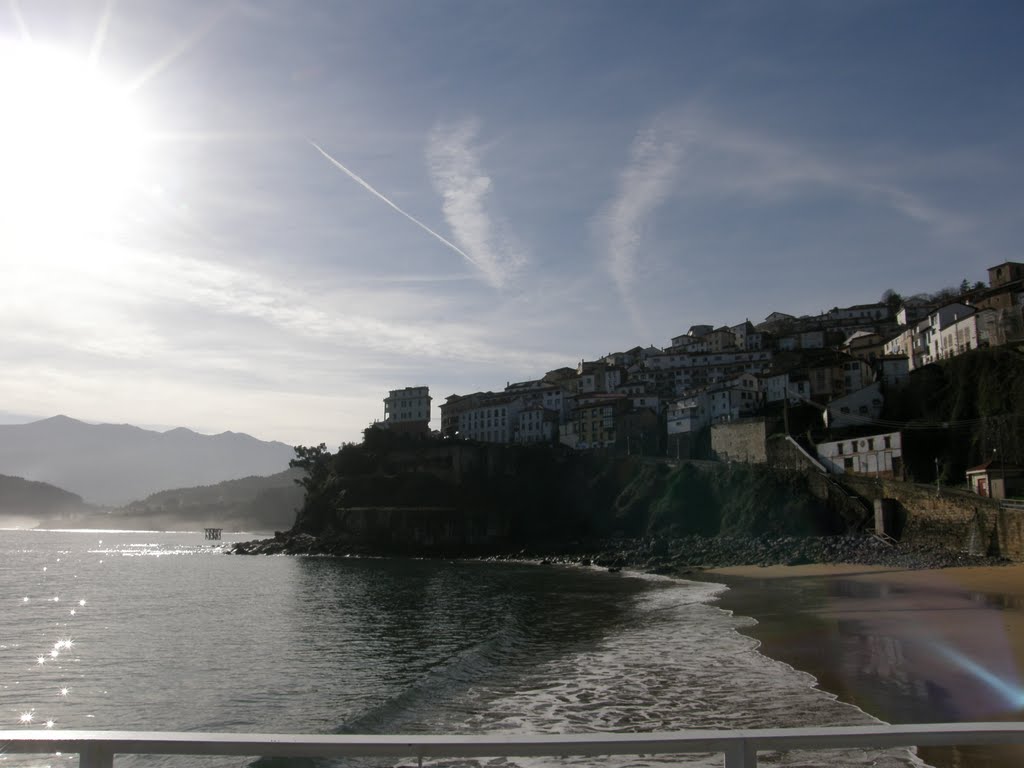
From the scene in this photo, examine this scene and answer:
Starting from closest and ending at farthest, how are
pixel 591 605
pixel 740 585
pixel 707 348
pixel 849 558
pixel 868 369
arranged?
pixel 591 605 → pixel 740 585 → pixel 849 558 → pixel 868 369 → pixel 707 348

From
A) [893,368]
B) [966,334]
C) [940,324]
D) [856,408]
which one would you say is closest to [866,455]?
[856,408]

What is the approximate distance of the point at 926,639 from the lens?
91.4 feet

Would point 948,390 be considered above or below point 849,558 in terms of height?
above

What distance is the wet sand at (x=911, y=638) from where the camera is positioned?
62.1ft

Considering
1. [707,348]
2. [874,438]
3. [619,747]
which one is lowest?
[619,747]

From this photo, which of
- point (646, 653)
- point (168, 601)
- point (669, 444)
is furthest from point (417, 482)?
point (646, 653)

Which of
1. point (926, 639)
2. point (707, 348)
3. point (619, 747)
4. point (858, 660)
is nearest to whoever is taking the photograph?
point (619, 747)

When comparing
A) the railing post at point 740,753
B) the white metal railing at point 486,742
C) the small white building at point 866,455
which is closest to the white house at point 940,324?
the small white building at point 866,455

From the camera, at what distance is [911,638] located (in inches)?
1113

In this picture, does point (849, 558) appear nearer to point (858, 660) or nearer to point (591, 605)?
point (591, 605)

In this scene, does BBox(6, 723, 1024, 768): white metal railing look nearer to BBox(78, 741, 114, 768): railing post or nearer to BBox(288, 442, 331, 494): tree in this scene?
BBox(78, 741, 114, 768): railing post

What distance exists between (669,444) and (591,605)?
66.2m

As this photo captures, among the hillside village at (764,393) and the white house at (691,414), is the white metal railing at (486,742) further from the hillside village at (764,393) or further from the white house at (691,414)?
the white house at (691,414)

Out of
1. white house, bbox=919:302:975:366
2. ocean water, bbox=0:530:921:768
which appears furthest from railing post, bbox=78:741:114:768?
white house, bbox=919:302:975:366
